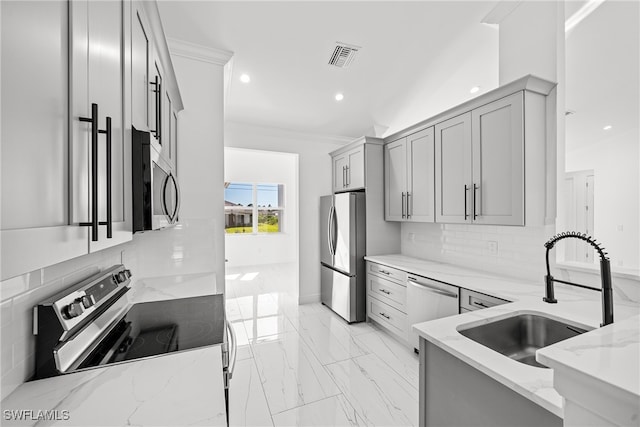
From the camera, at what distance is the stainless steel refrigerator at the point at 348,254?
137 inches

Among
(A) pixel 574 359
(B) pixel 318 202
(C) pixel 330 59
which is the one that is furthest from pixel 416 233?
(A) pixel 574 359

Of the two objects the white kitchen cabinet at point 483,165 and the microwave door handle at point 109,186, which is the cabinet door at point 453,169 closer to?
the white kitchen cabinet at point 483,165

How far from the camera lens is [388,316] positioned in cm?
306

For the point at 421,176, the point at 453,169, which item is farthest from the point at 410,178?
the point at 453,169

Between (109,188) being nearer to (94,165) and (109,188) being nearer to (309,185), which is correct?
(94,165)

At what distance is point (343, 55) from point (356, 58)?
156mm

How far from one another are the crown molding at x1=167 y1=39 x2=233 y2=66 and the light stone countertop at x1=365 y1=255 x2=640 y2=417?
269cm

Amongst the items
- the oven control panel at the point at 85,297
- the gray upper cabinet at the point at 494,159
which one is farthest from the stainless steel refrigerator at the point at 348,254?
the oven control panel at the point at 85,297

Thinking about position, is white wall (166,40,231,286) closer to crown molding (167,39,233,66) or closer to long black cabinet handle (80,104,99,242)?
crown molding (167,39,233,66)

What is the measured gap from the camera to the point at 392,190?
11.3 ft

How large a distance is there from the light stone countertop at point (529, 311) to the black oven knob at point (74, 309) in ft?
4.45

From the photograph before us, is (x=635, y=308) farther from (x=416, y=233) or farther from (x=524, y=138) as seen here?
(x=416, y=233)

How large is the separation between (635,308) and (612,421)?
5.65 feet

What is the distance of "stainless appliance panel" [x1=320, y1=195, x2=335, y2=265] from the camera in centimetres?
380
